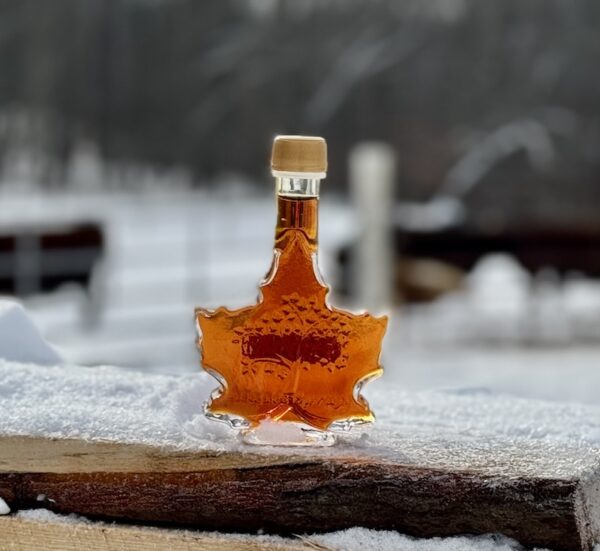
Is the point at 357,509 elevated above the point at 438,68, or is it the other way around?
the point at 438,68

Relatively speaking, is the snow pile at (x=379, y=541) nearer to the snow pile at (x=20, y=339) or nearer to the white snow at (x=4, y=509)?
the white snow at (x=4, y=509)

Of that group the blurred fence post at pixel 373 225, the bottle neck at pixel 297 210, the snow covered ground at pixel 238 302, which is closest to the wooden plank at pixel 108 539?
the bottle neck at pixel 297 210

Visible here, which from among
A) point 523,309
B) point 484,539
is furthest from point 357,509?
point 523,309

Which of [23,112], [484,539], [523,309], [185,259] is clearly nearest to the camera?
[484,539]

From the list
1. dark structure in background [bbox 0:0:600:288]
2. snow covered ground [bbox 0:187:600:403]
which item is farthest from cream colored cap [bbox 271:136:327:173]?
dark structure in background [bbox 0:0:600:288]

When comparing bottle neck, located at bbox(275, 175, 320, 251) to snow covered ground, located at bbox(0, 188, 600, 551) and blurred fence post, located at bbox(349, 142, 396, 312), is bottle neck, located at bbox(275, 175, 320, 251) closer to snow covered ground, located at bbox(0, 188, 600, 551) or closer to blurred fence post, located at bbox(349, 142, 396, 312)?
snow covered ground, located at bbox(0, 188, 600, 551)

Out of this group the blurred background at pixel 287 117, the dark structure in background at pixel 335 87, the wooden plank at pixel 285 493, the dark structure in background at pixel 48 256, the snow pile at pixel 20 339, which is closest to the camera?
the wooden plank at pixel 285 493

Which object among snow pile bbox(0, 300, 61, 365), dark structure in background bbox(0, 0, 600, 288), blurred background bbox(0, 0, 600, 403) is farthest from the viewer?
dark structure in background bbox(0, 0, 600, 288)

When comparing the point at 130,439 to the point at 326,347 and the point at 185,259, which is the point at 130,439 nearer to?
the point at 326,347
